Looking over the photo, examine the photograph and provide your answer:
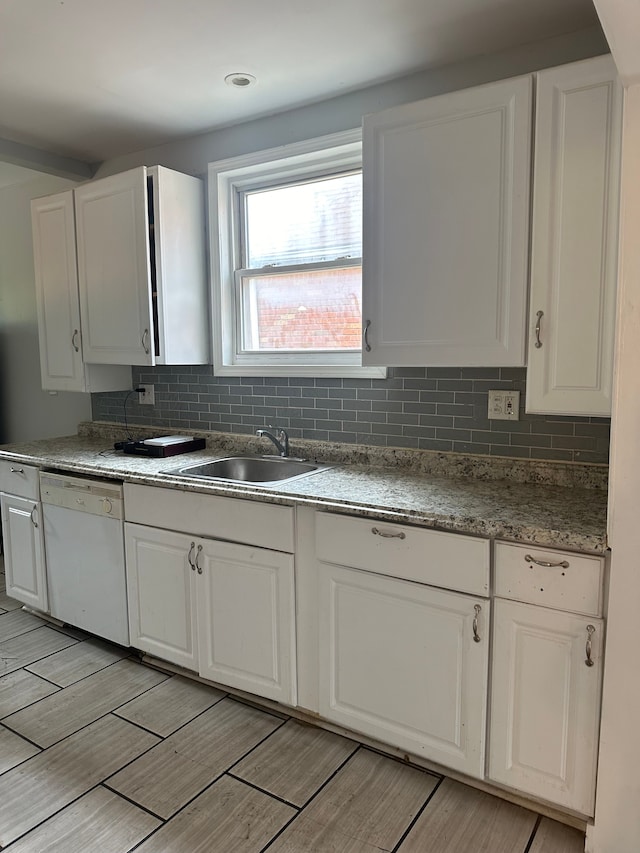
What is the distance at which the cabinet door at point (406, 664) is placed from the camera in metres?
1.88

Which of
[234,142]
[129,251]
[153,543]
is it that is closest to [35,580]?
[153,543]

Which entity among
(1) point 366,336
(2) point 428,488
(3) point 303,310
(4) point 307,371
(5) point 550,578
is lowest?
(5) point 550,578

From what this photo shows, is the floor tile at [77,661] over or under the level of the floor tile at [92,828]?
over

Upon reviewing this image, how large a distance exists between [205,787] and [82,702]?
77 cm

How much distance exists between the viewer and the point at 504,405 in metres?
2.36

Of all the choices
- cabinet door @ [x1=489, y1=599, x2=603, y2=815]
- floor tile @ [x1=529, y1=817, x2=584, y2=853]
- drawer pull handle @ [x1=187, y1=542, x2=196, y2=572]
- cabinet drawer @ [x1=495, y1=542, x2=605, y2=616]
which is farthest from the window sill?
floor tile @ [x1=529, y1=817, x2=584, y2=853]

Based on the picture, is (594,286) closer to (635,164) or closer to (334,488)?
(635,164)

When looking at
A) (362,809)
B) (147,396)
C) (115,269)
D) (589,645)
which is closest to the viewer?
(589,645)

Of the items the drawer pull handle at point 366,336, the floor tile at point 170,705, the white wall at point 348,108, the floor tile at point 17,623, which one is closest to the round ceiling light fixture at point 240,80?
the white wall at point 348,108

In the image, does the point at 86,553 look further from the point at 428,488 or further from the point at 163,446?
the point at 428,488

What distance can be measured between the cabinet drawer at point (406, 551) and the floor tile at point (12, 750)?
125 cm

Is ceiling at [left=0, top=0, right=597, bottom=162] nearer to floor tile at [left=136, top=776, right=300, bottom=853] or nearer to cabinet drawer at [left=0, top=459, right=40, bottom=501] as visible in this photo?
cabinet drawer at [left=0, top=459, right=40, bottom=501]

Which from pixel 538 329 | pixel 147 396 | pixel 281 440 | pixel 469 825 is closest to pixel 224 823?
pixel 469 825

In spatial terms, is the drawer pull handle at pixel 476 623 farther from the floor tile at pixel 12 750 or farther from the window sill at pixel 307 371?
the floor tile at pixel 12 750
